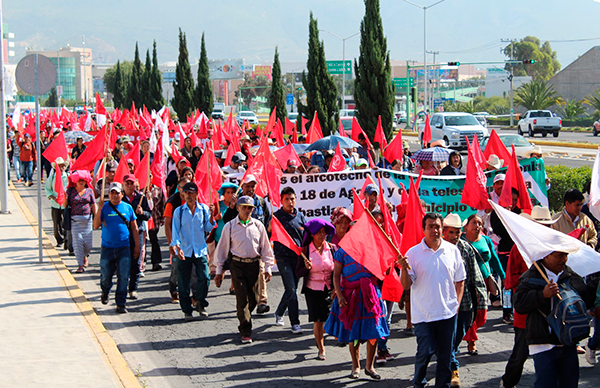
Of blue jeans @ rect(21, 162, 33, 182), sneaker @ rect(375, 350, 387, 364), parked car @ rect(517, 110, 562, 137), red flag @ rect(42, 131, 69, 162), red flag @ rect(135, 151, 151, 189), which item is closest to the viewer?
sneaker @ rect(375, 350, 387, 364)

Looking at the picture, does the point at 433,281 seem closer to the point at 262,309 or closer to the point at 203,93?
the point at 262,309

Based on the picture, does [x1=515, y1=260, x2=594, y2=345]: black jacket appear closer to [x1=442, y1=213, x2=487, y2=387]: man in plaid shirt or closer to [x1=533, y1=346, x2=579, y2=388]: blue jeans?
[x1=533, y1=346, x2=579, y2=388]: blue jeans

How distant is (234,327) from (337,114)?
66.5ft

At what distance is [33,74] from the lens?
1193cm

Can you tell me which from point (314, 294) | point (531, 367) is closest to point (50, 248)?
point (314, 294)

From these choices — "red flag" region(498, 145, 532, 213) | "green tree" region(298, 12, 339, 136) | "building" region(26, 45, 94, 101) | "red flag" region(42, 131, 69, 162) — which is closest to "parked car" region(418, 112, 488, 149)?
"green tree" region(298, 12, 339, 136)

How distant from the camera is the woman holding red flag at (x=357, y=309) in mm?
6645

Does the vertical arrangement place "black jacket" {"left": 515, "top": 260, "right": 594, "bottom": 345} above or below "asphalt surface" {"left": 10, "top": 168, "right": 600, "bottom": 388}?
above

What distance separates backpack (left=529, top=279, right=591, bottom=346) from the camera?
16.8 feet

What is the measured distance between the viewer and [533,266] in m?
5.50

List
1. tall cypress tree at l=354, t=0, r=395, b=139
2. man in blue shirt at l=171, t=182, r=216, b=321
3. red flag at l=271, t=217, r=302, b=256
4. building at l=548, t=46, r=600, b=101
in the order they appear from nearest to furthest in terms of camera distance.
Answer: red flag at l=271, t=217, r=302, b=256 < man in blue shirt at l=171, t=182, r=216, b=321 < tall cypress tree at l=354, t=0, r=395, b=139 < building at l=548, t=46, r=600, b=101

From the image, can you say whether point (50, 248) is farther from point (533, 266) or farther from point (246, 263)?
point (533, 266)

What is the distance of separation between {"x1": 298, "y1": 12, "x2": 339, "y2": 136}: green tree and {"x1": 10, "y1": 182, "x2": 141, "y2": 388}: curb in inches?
590

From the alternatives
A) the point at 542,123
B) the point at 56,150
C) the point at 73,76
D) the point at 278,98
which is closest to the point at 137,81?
the point at 278,98
